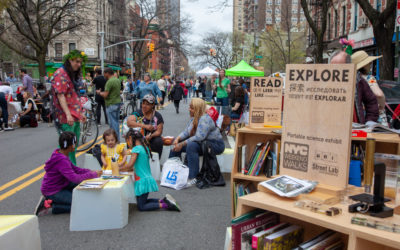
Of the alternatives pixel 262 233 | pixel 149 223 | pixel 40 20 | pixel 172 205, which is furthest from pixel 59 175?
pixel 40 20

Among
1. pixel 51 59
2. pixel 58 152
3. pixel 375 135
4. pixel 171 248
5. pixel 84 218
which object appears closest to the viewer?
pixel 375 135

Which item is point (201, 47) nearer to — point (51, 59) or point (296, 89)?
point (51, 59)

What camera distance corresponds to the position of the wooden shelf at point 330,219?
1.97 metres

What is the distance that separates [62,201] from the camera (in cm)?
493

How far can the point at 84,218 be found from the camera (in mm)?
4461

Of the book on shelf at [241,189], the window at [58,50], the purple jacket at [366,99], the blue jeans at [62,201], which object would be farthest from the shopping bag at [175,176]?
the window at [58,50]

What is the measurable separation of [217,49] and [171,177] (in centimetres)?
7159

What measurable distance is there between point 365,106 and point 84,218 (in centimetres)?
388

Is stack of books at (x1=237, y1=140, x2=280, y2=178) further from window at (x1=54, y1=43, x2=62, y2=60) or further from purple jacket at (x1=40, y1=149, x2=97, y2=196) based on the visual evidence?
window at (x1=54, y1=43, x2=62, y2=60)

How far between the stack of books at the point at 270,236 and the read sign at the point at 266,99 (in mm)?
2298

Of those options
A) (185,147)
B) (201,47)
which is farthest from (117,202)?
(201,47)

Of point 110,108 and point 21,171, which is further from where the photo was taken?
point 110,108

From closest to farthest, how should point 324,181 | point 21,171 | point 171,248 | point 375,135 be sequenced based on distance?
point 324,181
point 375,135
point 171,248
point 21,171

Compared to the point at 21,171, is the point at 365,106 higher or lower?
higher
